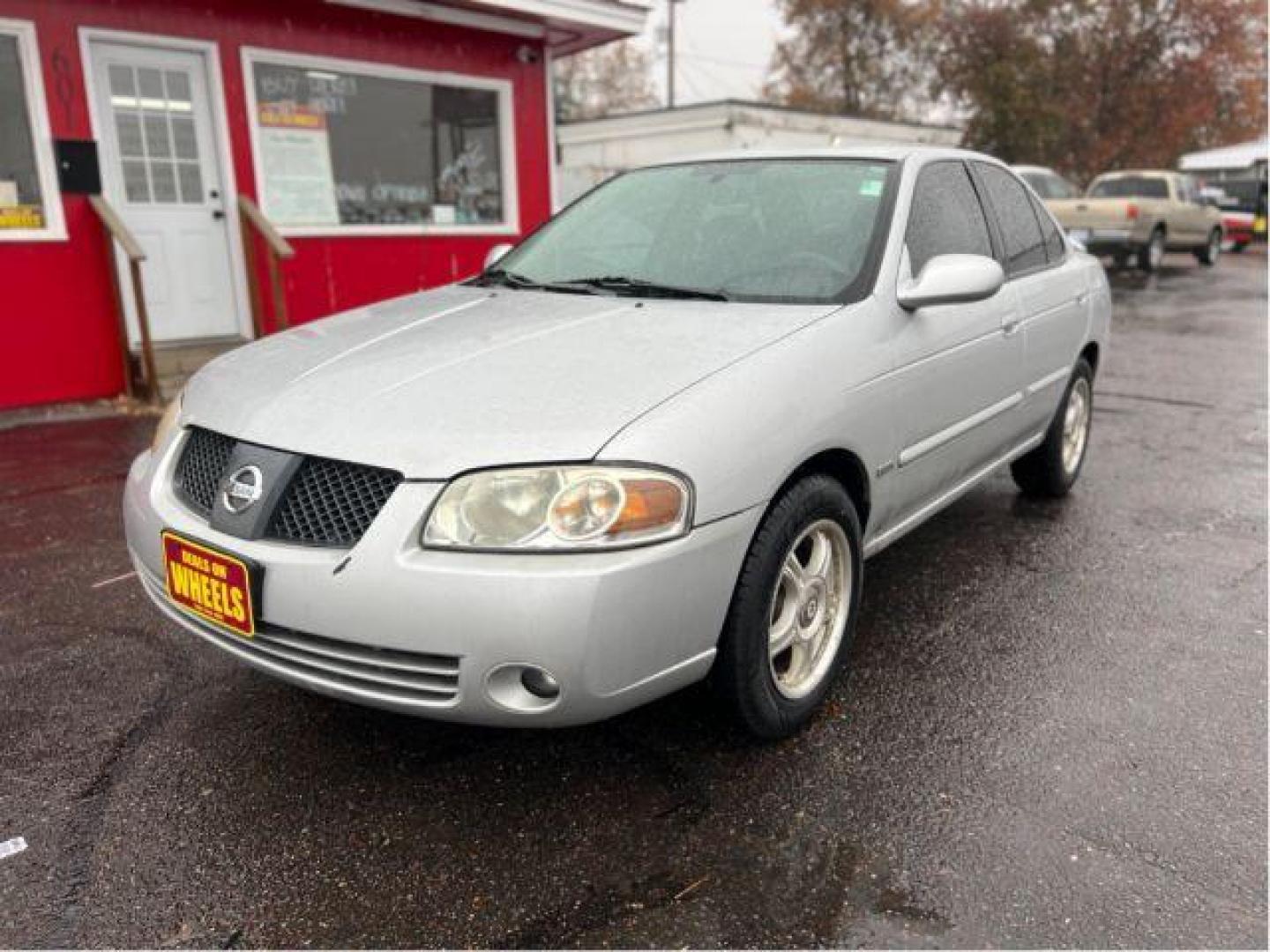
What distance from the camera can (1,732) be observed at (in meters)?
2.76

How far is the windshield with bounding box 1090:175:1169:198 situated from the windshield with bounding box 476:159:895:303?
17233 millimetres

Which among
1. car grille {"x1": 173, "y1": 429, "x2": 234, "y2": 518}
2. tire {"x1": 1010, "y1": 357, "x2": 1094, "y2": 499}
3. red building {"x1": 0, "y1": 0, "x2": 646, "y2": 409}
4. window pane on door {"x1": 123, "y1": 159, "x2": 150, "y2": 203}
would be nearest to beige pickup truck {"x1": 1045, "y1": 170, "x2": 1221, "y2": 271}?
red building {"x1": 0, "y1": 0, "x2": 646, "y2": 409}

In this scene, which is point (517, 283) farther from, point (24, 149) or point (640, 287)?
point (24, 149)

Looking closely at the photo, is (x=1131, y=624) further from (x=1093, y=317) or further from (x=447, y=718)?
(x=447, y=718)

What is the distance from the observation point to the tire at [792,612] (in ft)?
7.79

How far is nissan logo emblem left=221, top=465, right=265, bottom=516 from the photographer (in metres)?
2.29

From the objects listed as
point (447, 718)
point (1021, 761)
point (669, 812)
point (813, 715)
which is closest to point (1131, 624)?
point (1021, 761)

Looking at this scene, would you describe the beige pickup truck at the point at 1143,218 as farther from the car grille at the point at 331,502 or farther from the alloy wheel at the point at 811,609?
the car grille at the point at 331,502

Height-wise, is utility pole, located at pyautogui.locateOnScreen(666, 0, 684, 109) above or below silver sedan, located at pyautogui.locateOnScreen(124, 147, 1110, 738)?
above

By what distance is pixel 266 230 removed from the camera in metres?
7.36

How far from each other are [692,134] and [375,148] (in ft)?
28.9

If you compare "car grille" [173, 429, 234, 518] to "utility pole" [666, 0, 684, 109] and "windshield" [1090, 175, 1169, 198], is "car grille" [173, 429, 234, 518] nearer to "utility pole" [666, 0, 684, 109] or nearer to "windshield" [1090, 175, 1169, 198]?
"windshield" [1090, 175, 1169, 198]

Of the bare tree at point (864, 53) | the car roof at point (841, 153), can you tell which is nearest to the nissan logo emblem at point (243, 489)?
the car roof at point (841, 153)

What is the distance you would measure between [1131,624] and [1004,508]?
1369 millimetres
